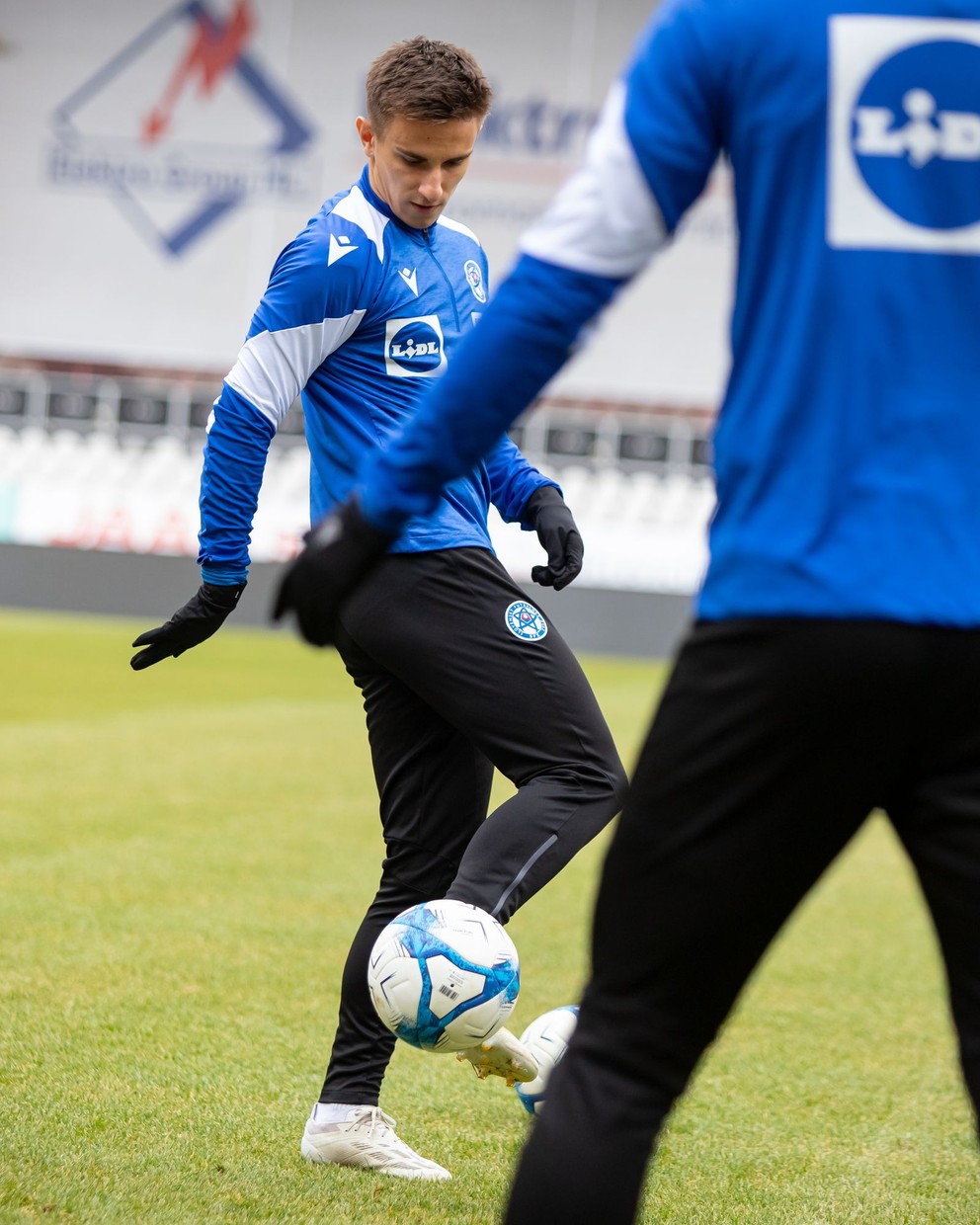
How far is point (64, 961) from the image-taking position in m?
4.30

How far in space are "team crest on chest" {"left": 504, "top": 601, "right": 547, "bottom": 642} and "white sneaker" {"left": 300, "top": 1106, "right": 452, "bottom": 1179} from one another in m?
0.94

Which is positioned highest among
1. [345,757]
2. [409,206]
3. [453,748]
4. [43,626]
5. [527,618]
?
[409,206]

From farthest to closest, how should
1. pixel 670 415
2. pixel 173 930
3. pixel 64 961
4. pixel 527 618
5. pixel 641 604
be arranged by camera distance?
pixel 670 415, pixel 641 604, pixel 173 930, pixel 64 961, pixel 527 618

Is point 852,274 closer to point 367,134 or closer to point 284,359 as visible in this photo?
point 284,359

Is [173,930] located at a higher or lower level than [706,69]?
lower

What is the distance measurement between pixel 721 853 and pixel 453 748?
1358mm

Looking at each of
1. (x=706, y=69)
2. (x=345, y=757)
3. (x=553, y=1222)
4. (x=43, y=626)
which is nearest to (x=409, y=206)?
(x=706, y=69)

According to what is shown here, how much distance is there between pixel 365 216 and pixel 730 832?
1.63 metres

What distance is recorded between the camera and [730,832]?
1.55 metres

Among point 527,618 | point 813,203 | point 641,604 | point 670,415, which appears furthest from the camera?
point 670,415

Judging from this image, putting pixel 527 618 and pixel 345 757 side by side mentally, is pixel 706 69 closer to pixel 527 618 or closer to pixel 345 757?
pixel 527 618

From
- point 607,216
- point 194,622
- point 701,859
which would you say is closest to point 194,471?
point 194,622

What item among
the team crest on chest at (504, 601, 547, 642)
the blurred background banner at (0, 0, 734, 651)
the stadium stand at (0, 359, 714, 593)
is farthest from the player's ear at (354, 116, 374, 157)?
the blurred background banner at (0, 0, 734, 651)

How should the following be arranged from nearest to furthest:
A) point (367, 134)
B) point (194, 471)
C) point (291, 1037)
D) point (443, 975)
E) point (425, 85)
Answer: point (443, 975) → point (425, 85) → point (367, 134) → point (291, 1037) → point (194, 471)
